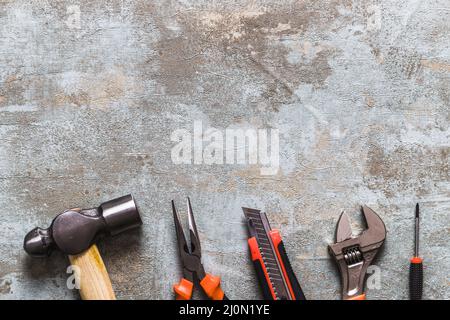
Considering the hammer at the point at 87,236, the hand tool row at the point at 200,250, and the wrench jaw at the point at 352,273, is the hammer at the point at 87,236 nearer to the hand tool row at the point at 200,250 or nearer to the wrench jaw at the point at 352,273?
the hand tool row at the point at 200,250

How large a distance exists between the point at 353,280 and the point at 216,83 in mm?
901

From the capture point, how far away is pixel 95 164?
1.99 meters

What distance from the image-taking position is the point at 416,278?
1.92m

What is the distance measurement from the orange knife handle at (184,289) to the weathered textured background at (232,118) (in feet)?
0.22

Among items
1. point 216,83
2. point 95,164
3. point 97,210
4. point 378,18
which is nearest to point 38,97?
point 95,164

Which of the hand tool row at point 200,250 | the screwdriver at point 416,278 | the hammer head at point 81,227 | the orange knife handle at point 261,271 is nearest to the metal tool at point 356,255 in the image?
the hand tool row at point 200,250

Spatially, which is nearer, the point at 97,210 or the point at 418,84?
the point at 97,210

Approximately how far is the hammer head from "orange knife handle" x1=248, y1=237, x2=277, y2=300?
43cm

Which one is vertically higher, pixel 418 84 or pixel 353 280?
pixel 418 84

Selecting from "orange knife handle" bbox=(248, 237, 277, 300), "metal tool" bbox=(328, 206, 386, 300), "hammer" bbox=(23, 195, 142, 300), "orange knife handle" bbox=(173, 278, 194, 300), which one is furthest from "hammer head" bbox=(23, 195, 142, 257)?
"metal tool" bbox=(328, 206, 386, 300)

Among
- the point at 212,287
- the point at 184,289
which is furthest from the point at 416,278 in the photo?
the point at 184,289

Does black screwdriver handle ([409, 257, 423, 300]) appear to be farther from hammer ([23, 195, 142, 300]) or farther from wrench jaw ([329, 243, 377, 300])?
hammer ([23, 195, 142, 300])

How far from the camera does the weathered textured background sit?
1.98 metres
